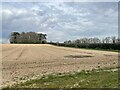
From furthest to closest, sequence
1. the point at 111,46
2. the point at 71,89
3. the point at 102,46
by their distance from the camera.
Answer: the point at 102,46 → the point at 111,46 → the point at 71,89

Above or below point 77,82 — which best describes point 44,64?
below

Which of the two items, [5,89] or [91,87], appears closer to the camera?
[91,87]

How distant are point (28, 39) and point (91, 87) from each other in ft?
572

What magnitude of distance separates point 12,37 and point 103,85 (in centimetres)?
18237

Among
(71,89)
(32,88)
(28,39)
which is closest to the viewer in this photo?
(71,89)

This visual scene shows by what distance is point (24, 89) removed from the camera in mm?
14094

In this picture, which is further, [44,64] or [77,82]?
[44,64]

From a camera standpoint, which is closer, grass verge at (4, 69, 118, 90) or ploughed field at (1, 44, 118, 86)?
grass verge at (4, 69, 118, 90)

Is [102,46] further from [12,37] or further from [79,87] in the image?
[79,87]

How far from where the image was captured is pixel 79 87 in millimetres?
13836

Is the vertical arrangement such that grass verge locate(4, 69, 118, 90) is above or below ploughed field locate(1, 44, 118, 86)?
above

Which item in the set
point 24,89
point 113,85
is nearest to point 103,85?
point 113,85

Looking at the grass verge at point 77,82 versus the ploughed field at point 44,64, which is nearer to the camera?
the grass verge at point 77,82

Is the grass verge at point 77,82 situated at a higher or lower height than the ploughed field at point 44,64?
higher
